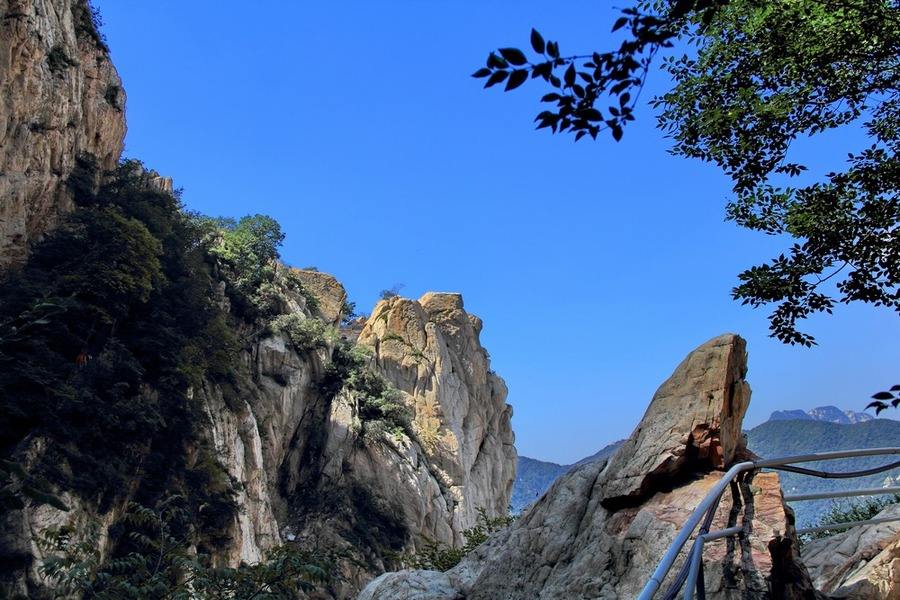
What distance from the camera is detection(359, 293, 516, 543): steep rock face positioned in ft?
143

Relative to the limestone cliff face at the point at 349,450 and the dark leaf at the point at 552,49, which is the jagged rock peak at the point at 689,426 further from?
the limestone cliff face at the point at 349,450

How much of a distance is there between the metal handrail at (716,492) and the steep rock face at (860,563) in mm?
964

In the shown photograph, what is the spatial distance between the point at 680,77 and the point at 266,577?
6.94 meters

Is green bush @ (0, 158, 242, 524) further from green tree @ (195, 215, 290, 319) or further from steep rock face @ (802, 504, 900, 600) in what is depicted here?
steep rock face @ (802, 504, 900, 600)

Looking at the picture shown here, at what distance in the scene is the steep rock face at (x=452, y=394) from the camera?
43500mm

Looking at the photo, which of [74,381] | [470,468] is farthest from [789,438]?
[74,381]

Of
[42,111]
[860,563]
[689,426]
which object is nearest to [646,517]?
[689,426]

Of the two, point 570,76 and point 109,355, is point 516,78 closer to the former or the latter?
point 570,76

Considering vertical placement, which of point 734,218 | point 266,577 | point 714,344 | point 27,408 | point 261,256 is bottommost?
point 266,577

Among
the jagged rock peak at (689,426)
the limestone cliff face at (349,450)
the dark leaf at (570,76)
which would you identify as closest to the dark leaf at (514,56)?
the dark leaf at (570,76)

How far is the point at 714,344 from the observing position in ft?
17.6

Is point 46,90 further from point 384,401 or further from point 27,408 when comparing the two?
point 384,401

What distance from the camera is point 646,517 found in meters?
4.56

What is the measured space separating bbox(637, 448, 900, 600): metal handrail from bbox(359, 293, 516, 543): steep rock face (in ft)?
119
